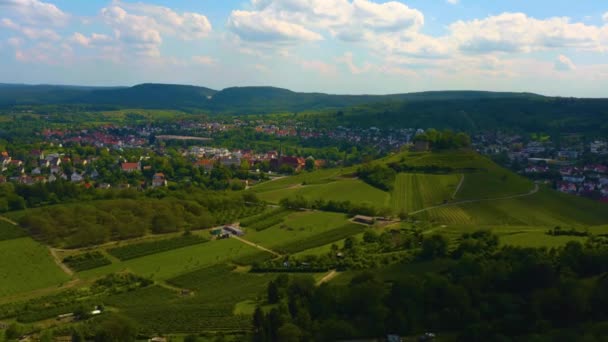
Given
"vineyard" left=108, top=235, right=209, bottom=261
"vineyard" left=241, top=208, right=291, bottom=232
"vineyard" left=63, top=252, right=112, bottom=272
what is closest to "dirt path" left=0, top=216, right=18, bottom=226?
"vineyard" left=63, top=252, right=112, bottom=272

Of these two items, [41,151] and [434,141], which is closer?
→ [434,141]

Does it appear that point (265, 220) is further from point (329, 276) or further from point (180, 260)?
point (329, 276)

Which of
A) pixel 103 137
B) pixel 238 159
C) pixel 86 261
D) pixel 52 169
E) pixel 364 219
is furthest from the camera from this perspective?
pixel 103 137

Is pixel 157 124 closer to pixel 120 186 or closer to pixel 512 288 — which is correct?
pixel 120 186

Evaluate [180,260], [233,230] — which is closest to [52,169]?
[233,230]

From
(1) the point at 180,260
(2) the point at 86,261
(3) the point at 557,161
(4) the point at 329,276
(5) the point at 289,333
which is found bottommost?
(2) the point at 86,261

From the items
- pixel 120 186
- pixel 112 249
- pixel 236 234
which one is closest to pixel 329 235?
pixel 236 234

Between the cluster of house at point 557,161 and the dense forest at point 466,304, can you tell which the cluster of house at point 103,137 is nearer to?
the cluster of house at point 557,161
